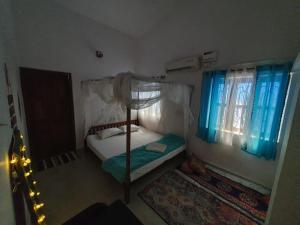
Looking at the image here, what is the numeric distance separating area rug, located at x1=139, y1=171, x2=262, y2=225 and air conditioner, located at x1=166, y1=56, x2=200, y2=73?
2267 millimetres

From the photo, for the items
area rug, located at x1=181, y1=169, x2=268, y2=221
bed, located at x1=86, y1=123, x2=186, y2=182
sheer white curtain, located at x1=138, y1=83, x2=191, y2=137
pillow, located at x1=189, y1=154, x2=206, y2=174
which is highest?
sheer white curtain, located at x1=138, y1=83, x2=191, y2=137

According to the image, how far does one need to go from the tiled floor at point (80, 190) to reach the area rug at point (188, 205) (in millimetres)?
124

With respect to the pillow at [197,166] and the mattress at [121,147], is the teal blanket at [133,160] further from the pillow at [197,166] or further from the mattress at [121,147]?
the pillow at [197,166]

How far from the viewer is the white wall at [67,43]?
2303 millimetres

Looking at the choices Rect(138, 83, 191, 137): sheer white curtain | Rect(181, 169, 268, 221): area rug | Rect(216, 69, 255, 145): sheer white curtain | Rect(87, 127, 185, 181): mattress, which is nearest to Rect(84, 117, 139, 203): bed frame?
Rect(87, 127, 185, 181): mattress

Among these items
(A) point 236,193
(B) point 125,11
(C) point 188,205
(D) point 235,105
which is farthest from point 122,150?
(B) point 125,11

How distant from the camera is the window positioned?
5.87 feet

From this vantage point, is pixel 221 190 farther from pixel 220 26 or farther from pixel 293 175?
pixel 220 26

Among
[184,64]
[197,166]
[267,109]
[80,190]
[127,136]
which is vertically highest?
[184,64]

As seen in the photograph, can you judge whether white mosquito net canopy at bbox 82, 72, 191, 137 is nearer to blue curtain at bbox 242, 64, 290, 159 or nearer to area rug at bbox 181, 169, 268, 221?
area rug at bbox 181, 169, 268, 221

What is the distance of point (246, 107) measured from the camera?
203cm

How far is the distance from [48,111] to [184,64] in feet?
10.5

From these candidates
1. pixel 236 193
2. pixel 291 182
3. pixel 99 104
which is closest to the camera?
pixel 291 182

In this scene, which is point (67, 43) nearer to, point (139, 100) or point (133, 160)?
point (139, 100)
